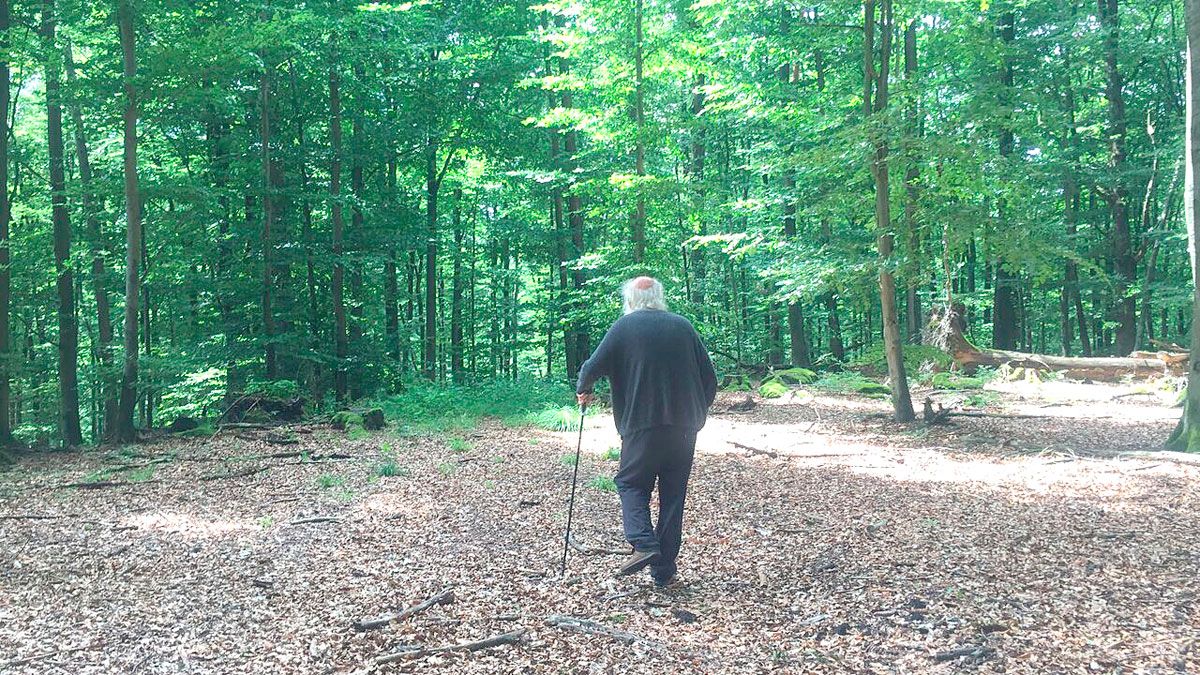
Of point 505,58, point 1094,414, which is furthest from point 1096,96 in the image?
point 505,58

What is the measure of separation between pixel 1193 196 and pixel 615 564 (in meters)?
6.45

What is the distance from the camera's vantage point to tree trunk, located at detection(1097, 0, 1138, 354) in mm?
17234

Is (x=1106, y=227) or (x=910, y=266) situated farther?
(x=1106, y=227)

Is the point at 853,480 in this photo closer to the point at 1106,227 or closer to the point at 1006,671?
the point at 1006,671

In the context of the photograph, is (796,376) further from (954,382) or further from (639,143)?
(639,143)

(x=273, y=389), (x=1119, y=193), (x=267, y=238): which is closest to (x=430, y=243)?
(x=267, y=238)

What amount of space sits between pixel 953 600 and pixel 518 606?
7.64 ft

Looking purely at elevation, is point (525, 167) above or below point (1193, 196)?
above

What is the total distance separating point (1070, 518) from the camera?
539 centimetres

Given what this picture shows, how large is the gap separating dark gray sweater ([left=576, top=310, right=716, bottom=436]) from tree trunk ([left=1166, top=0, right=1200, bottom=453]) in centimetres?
537

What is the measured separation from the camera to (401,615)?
12.5 ft

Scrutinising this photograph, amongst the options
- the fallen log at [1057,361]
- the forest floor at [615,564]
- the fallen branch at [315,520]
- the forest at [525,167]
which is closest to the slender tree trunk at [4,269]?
the forest at [525,167]

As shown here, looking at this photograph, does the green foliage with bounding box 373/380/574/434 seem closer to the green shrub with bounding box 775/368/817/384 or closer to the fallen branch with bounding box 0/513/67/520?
the green shrub with bounding box 775/368/817/384

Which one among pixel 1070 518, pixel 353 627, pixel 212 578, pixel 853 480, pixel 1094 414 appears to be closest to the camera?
pixel 353 627
